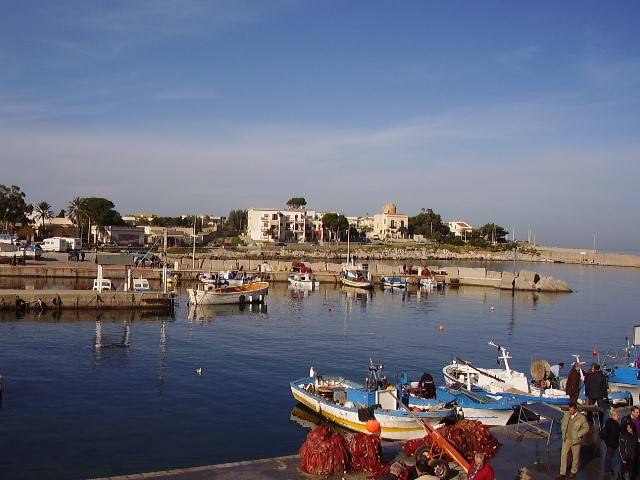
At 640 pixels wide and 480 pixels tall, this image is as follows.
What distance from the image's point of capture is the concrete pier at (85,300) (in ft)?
172

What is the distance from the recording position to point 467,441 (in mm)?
15297

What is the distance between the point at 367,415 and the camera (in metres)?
22.5

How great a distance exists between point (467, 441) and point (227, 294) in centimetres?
4922

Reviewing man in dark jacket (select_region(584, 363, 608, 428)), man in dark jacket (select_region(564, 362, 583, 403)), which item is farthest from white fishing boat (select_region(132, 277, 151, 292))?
man in dark jacket (select_region(584, 363, 608, 428))

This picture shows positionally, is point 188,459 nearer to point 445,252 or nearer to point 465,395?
point 465,395

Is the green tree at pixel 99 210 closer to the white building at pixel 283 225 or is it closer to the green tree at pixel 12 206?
the green tree at pixel 12 206

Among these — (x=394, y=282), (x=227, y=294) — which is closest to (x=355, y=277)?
(x=394, y=282)

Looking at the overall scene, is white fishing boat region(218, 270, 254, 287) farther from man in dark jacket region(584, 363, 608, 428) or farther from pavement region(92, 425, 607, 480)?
pavement region(92, 425, 607, 480)

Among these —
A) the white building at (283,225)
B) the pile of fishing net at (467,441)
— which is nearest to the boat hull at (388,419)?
the pile of fishing net at (467,441)

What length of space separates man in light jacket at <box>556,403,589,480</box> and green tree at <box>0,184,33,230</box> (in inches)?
5503

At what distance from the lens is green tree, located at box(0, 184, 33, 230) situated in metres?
133

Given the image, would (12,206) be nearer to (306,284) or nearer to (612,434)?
(306,284)

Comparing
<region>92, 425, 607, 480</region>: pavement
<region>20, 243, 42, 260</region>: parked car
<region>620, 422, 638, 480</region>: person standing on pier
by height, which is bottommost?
<region>92, 425, 607, 480</region>: pavement

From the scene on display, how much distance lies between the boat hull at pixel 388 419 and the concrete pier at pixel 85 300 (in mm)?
33759
